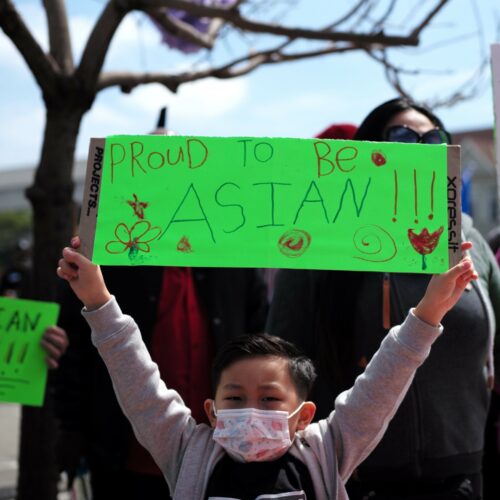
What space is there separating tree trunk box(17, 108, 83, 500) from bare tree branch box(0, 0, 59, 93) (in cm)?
18

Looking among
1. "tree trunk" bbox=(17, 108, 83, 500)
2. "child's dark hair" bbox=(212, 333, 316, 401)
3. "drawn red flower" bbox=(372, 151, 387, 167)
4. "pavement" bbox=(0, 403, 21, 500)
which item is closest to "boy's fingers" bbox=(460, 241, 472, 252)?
"drawn red flower" bbox=(372, 151, 387, 167)

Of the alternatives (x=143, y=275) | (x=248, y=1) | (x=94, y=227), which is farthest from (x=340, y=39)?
(x=94, y=227)

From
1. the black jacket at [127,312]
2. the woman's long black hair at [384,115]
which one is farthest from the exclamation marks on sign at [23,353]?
the woman's long black hair at [384,115]

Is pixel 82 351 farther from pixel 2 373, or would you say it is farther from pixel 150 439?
pixel 150 439

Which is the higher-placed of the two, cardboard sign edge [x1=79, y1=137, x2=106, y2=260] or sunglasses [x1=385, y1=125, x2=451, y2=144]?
sunglasses [x1=385, y1=125, x2=451, y2=144]

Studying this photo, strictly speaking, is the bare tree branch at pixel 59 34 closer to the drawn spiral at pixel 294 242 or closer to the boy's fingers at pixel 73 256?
the boy's fingers at pixel 73 256

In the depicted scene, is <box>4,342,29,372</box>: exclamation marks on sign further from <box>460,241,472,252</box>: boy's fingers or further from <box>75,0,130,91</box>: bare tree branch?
<box>460,241,472,252</box>: boy's fingers

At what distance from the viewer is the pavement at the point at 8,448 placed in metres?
5.78

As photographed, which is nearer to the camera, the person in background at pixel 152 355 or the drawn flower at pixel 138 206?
the drawn flower at pixel 138 206

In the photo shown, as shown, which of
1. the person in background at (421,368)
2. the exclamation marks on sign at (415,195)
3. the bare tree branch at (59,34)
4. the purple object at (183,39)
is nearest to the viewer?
the exclamation marks on sign at (415,195)

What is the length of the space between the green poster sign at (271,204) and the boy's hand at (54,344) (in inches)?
49.1

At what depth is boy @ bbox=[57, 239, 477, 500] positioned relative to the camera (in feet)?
6.09

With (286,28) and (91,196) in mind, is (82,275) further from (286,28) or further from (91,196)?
(286,28)

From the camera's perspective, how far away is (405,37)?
4.21 metres
